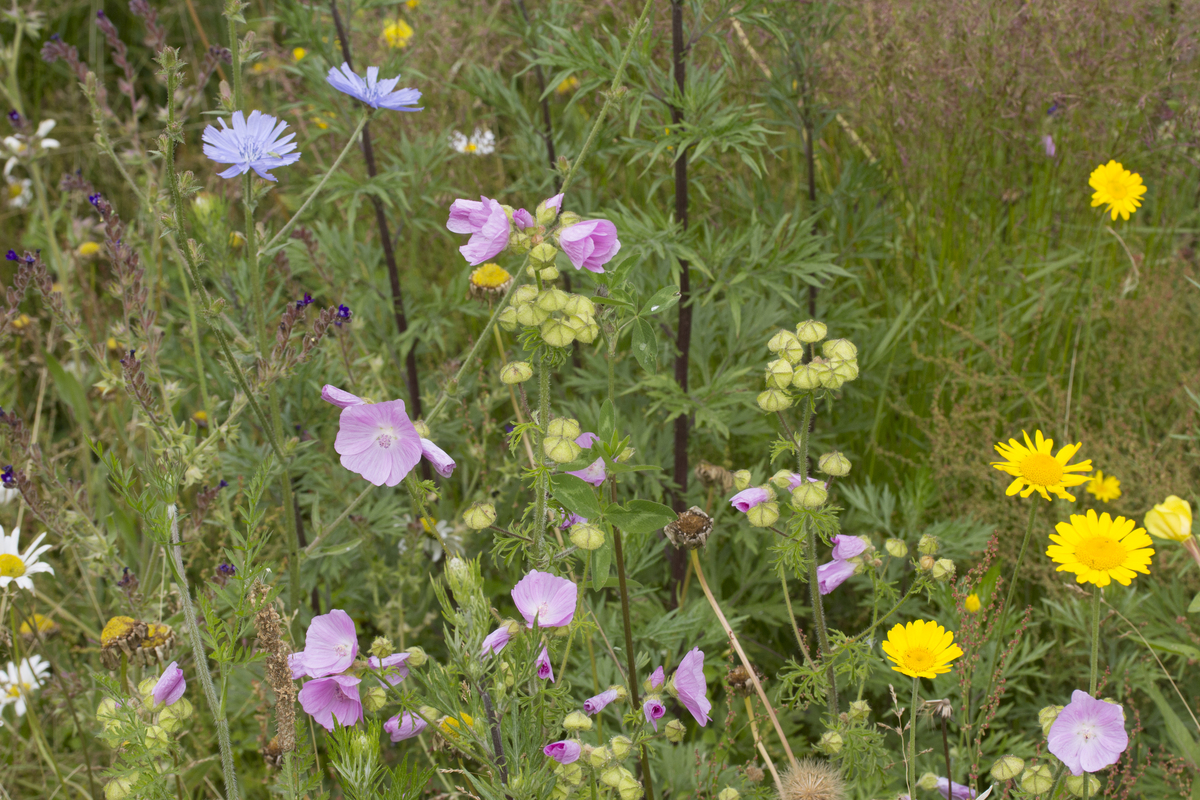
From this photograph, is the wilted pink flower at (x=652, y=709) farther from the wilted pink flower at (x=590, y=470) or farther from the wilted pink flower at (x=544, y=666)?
the wilted pink flower at (x=590, y=470)

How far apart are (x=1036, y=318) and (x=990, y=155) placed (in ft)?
1.58

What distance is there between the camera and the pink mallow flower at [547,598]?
1194 millimetres

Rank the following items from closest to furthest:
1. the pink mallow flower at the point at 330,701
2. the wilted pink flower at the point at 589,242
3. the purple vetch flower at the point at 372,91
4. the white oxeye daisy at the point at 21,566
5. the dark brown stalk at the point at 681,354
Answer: the wilted pink flower at the point at 589,242, the pink mallow flower at the point at 330,701, the purple vetch flower at the point at 372,91, the white oxeye daisy at the point at 21,566, the dark brown stalk at the point at 681,354

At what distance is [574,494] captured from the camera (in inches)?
45.6

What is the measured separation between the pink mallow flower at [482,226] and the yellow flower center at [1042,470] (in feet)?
2.69

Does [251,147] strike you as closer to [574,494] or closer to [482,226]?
[482,226]

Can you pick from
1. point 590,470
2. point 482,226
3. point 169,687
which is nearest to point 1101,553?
point 590,470

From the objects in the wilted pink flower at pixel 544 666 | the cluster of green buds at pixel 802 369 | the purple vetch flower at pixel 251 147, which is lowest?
the wilted pink flower at pixel 544 666

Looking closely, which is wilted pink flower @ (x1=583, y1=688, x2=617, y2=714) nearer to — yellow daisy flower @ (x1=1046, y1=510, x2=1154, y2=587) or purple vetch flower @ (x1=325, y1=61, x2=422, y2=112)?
yellow daisy flower @ (x1=1046, y1=510, x2=1154, y2=587)

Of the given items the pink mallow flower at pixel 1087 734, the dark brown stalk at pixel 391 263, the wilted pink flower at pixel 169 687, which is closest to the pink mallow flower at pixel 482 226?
the wilted pink flower at pixel 169 687

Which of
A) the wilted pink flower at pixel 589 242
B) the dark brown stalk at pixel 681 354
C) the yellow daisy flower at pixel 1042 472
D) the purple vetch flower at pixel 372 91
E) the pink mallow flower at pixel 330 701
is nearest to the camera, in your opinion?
the wilted pink flower at pixel 589 242

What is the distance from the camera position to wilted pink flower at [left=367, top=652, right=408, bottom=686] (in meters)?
1.19

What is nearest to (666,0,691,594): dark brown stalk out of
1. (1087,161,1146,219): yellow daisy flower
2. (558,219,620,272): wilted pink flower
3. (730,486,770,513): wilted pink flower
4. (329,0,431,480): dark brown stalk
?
(329,0,431,480): dark brown stalk

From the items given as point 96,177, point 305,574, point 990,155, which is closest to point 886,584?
point 305,574
